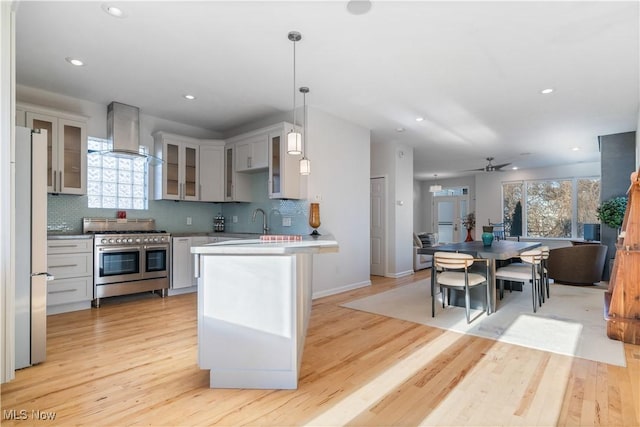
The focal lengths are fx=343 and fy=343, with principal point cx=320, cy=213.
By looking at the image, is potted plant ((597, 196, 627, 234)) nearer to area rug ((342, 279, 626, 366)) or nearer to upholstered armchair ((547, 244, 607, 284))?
upholstered armchair ((547, 244, 607, 284))

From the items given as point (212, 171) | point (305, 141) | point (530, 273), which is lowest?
point (530, 273)

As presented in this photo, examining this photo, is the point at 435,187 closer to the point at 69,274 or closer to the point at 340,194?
the point at 340,194

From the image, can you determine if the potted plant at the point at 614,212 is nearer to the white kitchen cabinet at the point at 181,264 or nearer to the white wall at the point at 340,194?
the white wall at the point at 340,194

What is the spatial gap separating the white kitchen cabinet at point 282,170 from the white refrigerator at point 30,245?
255 cm

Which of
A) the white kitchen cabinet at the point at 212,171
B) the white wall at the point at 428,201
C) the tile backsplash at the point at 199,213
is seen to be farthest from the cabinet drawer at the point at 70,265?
the white wall at the point at 428,201

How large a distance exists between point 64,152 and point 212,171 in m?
1.90

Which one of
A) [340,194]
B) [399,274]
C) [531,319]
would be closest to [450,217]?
[399,274]

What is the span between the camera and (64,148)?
4.22 metres

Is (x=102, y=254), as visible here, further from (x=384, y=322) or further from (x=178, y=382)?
(x=384, y=322)

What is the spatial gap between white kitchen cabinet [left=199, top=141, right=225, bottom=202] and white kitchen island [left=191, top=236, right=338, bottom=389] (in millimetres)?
3440

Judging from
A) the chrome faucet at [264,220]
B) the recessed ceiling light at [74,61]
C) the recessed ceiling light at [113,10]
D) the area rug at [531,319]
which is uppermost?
the recessed ceiling light at [74,61]

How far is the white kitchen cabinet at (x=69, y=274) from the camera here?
12.7 feet

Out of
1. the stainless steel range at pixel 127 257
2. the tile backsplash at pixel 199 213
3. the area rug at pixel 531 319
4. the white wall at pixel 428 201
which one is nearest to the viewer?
the area rug at pixel 531 319

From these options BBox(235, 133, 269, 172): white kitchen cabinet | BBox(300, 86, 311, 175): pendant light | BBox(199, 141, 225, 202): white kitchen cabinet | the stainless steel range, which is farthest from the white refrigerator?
BBox(199, 141, 225, 202): white kitchen cabinet
